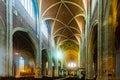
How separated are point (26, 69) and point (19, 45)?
4299 mm

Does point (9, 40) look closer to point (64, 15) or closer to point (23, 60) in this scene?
point (23, 60)

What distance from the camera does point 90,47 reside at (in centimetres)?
2134

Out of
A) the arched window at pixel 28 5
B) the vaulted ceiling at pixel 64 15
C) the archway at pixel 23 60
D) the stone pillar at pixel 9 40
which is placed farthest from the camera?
the vaulted ceiling at pixel 64 15

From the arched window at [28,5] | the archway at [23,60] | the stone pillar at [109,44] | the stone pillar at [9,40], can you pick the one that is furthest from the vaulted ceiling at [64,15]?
the stone pillar at [109,44]

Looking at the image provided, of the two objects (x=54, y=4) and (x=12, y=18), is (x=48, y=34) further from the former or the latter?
(x=12, y=18)

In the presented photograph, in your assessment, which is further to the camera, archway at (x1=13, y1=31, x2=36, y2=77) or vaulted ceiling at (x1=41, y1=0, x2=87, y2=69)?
vaulted ceiling at (x1=41, y1=0, x2=87, y2=69)

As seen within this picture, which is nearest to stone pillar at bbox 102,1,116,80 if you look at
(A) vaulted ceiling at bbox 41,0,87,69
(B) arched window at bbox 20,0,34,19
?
(B) arched window at bbox 20,0,34,19

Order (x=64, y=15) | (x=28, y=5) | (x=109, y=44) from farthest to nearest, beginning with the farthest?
(x=64, y=15), (x=28, y=5), (x=109, y=44)

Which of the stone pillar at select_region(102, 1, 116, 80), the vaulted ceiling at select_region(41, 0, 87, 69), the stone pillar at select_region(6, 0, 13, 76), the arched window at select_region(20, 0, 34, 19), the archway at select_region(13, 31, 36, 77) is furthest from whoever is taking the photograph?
the vaulted ceiling at select_region(41, 0, 87, 69)

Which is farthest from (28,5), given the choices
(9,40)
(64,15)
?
(64,15)

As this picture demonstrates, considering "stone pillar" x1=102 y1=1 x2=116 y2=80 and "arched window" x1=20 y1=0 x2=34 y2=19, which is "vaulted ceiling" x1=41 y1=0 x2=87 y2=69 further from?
"stone pillar" x1=102 y1=1 x2=116 y2=80

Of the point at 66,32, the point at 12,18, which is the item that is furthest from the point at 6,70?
the point at 66,32

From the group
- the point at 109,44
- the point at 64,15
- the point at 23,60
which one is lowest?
the point at 23,60

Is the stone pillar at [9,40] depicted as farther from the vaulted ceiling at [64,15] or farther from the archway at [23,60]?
the vaulted ceiling at [64,15]
